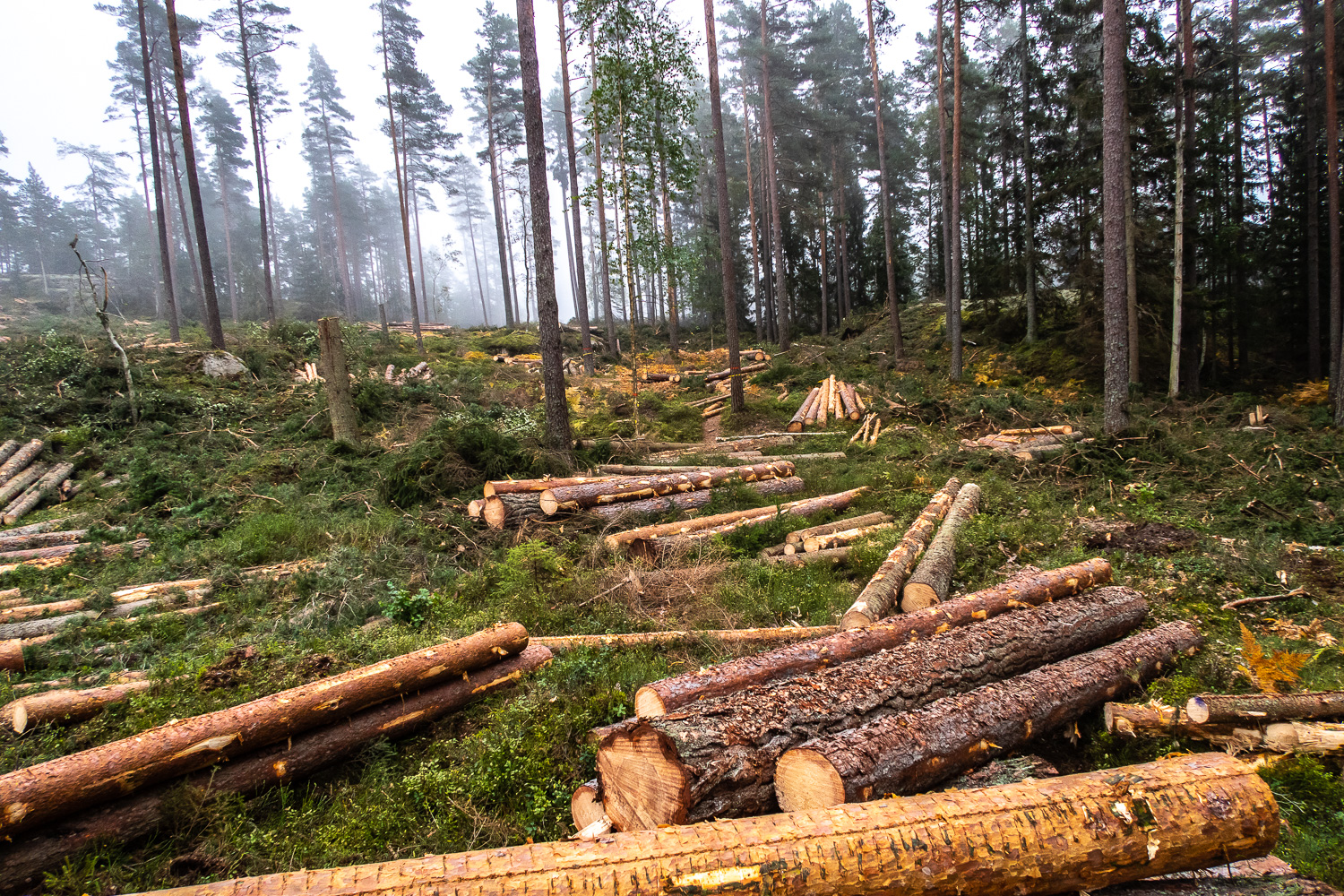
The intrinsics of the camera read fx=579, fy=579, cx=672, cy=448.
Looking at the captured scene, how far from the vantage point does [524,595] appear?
588 cm

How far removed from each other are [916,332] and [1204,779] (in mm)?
25162

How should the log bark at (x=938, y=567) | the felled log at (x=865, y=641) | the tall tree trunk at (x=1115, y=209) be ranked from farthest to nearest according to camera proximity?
1. the tall tree trunk at (x=1115, y=209)
2. the log bark at (x=938, y=567)
3. the felled log at (x=865, y=641)

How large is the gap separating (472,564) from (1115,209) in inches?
455

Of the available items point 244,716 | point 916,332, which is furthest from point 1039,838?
point 916,332

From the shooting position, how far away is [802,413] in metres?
14.7

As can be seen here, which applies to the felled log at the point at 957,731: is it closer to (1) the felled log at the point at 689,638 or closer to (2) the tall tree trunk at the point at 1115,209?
(1) the felled log at the point at 689,638

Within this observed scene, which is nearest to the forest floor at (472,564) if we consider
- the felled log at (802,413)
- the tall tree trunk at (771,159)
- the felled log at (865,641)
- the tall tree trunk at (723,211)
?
the felled log at (865,641)

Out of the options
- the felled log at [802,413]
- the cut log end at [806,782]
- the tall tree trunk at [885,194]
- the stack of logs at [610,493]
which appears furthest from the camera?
the tall tree trunk at [885,194]

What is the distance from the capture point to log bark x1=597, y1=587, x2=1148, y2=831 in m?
2.62

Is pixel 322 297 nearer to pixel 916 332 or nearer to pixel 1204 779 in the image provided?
pixel 916 332

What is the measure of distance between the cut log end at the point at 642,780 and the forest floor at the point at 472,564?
19.7 inches

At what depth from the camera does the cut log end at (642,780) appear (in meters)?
2.54

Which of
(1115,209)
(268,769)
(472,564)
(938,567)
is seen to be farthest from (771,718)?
(1115,209)

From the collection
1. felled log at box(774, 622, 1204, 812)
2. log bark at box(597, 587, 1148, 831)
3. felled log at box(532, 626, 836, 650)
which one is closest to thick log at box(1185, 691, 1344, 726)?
felled log at box(774, 622, 1204, 812)
